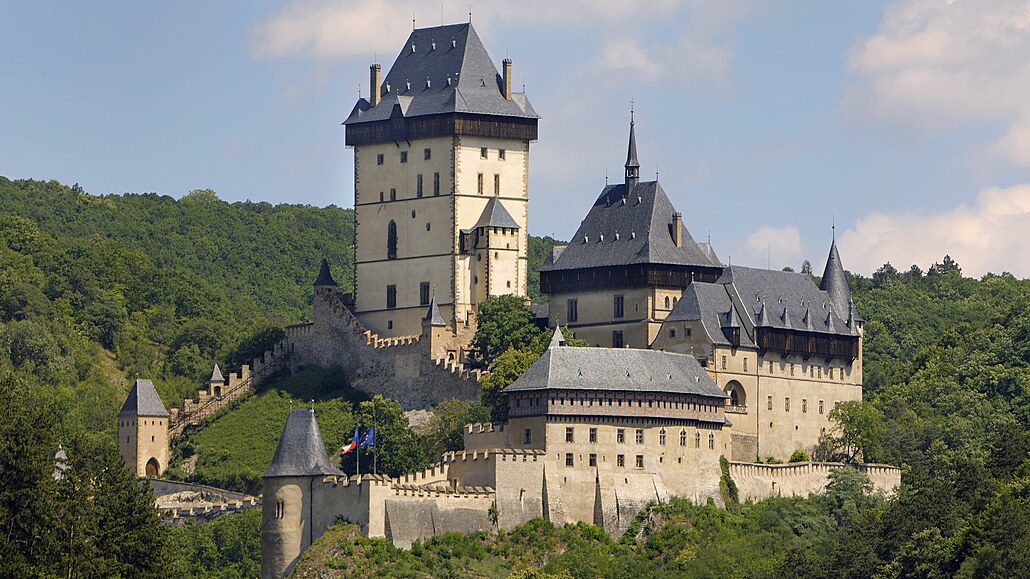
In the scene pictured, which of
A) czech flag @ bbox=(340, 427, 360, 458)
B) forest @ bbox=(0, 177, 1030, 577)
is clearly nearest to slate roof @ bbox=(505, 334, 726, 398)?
forest @ bbox=(0, 177, 1030, 577)

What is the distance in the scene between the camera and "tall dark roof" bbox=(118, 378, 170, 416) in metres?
109

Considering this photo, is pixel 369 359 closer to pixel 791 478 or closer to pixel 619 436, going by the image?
pixel 619 436

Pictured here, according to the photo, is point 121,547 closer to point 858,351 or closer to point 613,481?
point 613,481

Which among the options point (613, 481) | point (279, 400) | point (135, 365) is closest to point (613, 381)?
point (613, 481)

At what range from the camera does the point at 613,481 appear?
9525 cm

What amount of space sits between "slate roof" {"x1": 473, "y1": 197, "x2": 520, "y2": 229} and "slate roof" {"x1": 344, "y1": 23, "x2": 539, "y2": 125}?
3.47 metres

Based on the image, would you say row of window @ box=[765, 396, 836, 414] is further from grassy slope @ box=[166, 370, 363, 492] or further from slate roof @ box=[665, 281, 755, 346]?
grassy slope @ box=[166, 370, 363, 492]

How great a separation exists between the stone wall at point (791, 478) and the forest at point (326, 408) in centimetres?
61

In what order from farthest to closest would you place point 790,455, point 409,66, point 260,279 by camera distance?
point 260,279
point 409,66
point 790,455

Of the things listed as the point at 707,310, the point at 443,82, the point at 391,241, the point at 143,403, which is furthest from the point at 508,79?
the point at 143,403

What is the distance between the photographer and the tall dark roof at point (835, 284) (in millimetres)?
109438

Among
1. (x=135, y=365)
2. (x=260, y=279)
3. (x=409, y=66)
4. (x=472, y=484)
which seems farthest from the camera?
(x=260, y=279)

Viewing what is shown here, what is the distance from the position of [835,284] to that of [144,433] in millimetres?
26517

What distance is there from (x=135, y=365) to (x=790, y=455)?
35113mm
